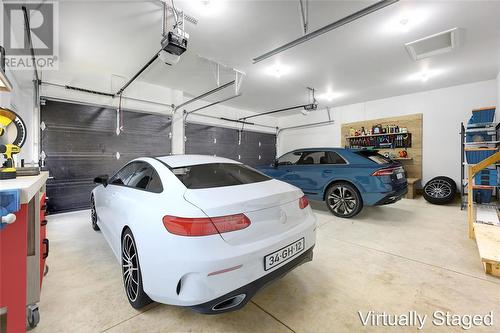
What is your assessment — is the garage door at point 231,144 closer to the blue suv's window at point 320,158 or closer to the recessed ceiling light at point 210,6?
the blue suv's window at point 320,158

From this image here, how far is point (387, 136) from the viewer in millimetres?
6898

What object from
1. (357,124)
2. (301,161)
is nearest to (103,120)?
(301,161)

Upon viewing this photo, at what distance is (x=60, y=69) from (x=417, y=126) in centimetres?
952

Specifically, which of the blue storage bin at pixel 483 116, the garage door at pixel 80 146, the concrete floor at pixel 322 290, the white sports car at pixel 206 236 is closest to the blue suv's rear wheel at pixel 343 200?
the concrete floor at pixel 322 290

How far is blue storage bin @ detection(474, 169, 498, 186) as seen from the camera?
12.8 feet

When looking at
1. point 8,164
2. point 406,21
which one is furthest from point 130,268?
point 406,21

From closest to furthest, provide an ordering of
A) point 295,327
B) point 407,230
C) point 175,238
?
1. point 175,238
2. point 295,327
3. point 407,230

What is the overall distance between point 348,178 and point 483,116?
11.4 ft

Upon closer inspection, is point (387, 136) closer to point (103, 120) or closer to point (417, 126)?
point (417, 126)

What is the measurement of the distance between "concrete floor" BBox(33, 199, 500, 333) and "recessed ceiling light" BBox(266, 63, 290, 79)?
3.56 m

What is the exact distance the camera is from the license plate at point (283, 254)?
1.28m

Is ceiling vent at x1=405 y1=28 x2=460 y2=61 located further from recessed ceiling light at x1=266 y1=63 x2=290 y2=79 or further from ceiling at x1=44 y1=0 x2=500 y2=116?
recessed ceiling light at x1=266 y1=63 x2=290 y2=79

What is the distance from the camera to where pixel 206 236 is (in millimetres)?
1140

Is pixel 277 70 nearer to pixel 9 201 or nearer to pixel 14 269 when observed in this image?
pixel 9 201
